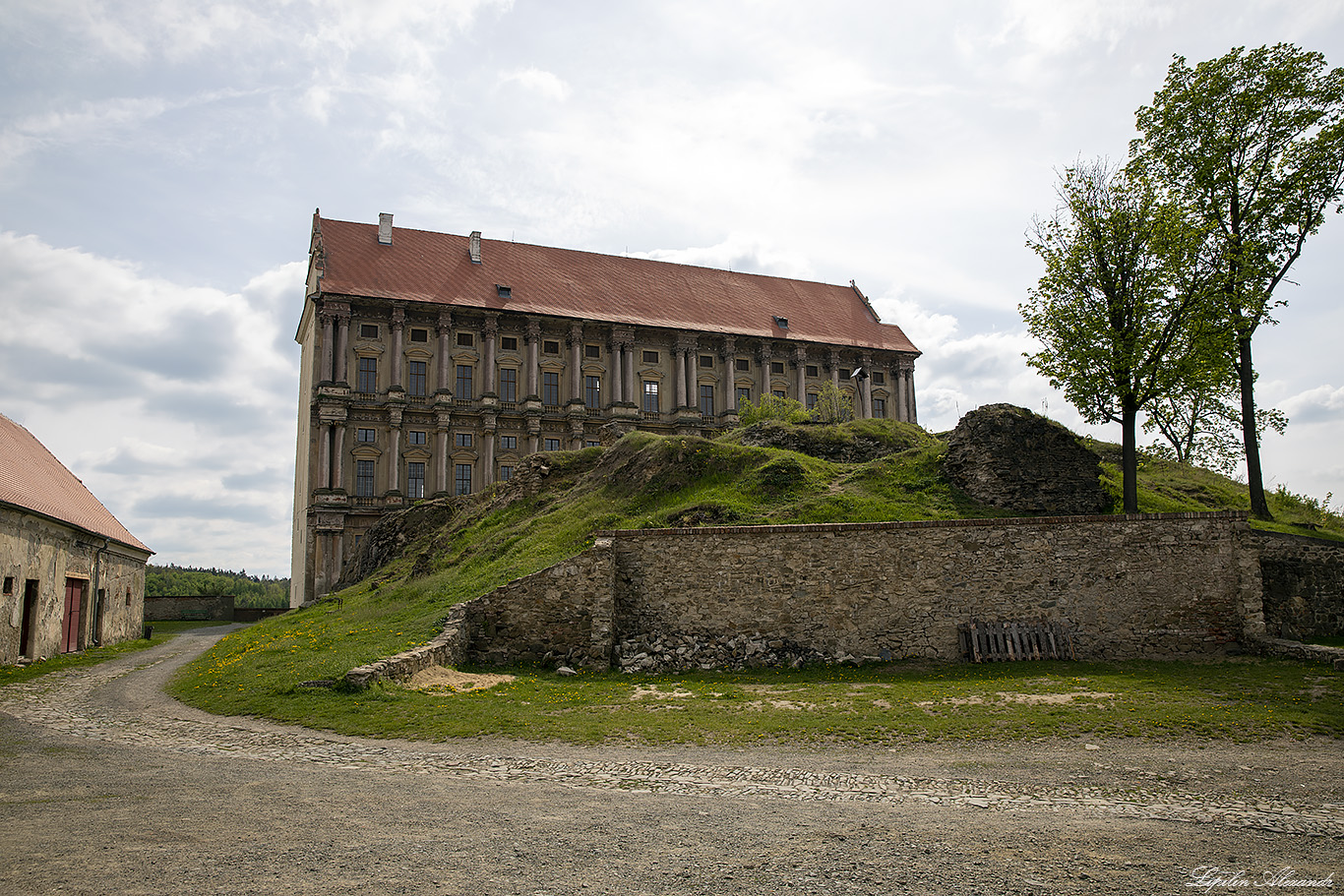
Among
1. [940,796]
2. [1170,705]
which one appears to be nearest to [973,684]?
[1170,705]

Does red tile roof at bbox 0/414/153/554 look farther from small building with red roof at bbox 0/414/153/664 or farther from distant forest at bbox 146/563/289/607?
distant forest at bbox 146/563/289/607

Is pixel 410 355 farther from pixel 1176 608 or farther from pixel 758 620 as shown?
pixel 1176 608

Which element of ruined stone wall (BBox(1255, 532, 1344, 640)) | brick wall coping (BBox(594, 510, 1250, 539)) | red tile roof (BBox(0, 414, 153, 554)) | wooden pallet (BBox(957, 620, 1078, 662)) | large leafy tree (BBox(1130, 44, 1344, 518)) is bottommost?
wooden pallet (BBox(957, 620, 1078, 662))

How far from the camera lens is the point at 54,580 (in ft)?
86.1

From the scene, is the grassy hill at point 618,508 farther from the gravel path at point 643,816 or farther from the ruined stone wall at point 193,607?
the ruined stone wall at point 193,607

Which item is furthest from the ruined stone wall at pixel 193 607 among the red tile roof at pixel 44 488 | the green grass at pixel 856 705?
the green grass at pixel 856 705

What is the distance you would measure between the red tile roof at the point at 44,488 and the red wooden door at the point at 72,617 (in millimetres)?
2002

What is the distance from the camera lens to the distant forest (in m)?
93.1

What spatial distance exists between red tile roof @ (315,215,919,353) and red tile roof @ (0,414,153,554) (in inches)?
964

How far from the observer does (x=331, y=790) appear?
397 inches

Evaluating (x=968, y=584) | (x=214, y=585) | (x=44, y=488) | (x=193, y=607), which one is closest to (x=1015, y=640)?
(x=968, y=584)

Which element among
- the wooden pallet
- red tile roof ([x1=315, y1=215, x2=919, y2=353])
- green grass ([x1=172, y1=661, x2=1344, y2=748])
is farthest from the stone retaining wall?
red tile roof ([x1=315, y1=215, x2=919, y2=353])

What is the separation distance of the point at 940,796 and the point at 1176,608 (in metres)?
14.2

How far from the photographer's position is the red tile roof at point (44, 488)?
25203mm
